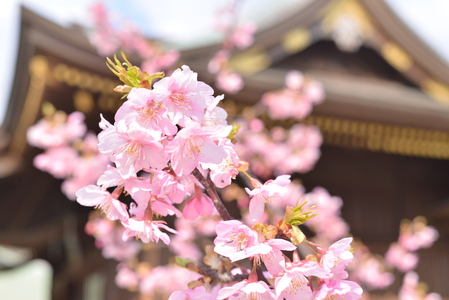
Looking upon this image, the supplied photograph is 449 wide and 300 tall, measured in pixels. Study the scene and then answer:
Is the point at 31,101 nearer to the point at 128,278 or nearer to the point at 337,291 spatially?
the point at 128,278

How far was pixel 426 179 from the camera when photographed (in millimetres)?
7469

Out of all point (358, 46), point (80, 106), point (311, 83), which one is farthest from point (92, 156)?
point (358, 46)

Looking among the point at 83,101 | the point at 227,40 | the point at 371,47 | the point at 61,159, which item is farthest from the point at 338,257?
the point at 371,47

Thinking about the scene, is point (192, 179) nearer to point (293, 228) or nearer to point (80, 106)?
point (293, 228)

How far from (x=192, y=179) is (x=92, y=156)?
3.85 meters

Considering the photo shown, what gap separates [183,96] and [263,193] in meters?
0.32

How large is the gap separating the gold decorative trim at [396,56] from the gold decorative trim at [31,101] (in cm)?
508

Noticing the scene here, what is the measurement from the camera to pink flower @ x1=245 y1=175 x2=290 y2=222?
3.72 ft

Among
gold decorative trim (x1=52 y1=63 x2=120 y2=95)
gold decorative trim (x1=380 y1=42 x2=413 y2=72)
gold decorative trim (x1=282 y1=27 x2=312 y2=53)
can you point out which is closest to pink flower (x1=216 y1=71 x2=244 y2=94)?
gold decorative trim (x1=52 y1=63 x2=120 y2=95)

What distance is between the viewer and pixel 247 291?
3.31ft

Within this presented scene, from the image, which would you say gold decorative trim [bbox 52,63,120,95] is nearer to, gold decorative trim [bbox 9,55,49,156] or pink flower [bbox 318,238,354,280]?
gold decorative trim [bbox 9,55,49,156]

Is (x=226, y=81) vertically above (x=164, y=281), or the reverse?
(x=226, y=81)

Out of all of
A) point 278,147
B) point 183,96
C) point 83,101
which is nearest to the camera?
point 183,96

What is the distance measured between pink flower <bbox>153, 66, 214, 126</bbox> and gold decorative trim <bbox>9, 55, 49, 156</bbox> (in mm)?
4481
